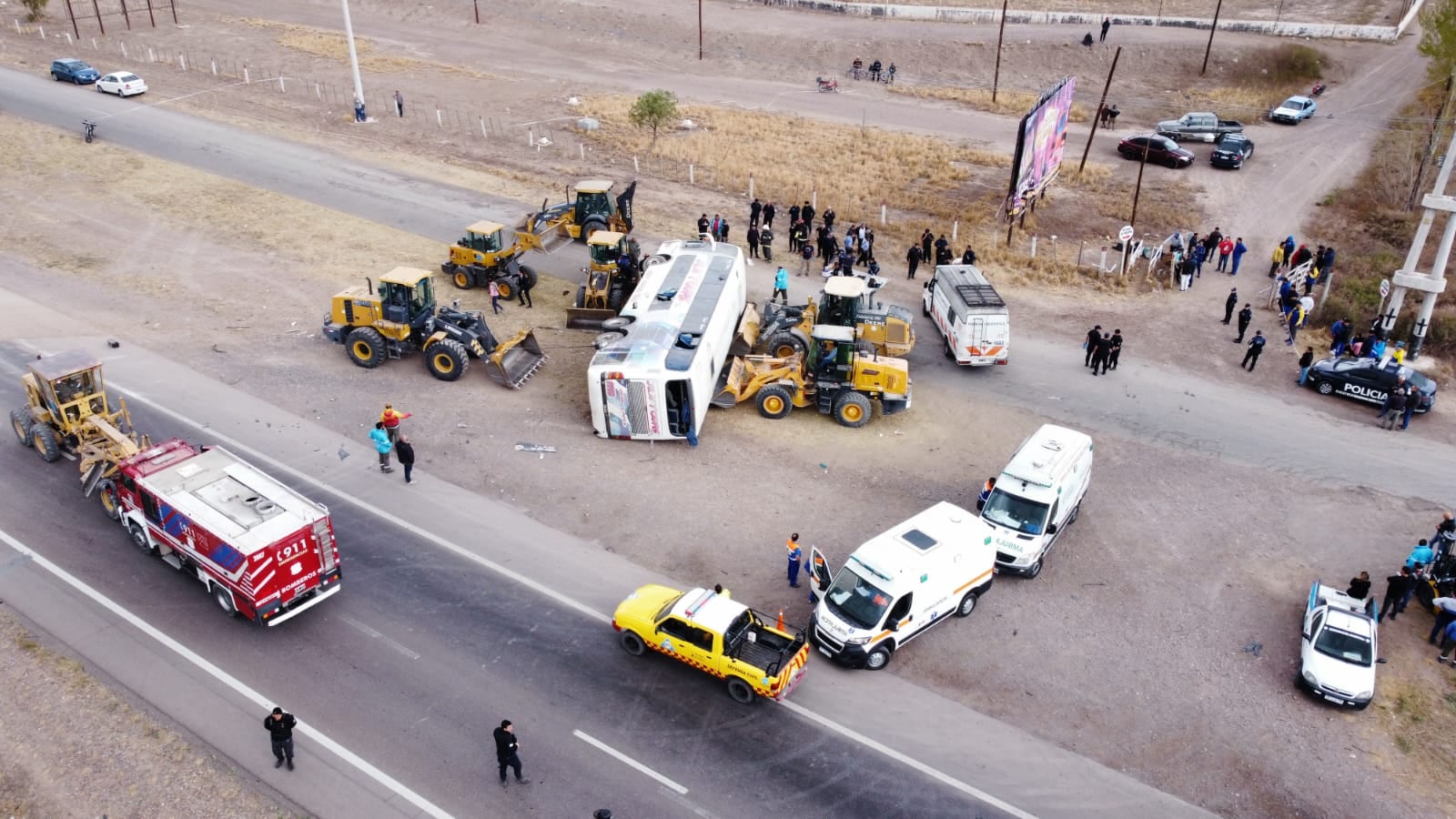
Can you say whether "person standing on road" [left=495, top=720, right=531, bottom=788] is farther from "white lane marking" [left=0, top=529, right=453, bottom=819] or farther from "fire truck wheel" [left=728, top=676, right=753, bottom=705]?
"fire truck wheel" [left=728, top=676, right=753, bottom=705]

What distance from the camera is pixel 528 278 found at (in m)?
29.3

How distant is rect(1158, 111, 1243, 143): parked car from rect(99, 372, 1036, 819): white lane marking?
41.9 m

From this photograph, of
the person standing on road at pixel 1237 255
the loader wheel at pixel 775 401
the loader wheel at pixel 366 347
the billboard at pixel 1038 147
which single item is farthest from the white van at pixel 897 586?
the person standing on road at pixel 1237 255

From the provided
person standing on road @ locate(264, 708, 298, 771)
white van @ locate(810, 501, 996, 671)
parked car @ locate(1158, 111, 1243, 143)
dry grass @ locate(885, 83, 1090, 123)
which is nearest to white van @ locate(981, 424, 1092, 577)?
white van @ locate(810, 501, 996, 671)

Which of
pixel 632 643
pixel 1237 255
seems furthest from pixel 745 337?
pixel 1237 255

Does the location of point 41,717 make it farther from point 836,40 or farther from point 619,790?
point 836,40

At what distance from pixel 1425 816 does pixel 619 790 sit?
38.8 feet

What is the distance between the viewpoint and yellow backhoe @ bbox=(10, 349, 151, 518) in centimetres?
1883

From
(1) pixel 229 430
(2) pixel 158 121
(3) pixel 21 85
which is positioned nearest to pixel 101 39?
(3) pixel 21 85

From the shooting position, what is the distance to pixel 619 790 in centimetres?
1402

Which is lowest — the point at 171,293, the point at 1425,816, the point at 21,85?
the point at 1425,816

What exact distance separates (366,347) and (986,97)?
137 feet

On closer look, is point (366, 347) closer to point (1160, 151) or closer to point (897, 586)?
point (897, 586)

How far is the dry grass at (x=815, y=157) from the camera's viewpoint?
129 ft
